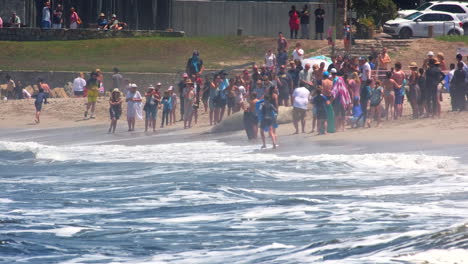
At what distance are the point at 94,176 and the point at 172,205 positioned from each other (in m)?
4.50

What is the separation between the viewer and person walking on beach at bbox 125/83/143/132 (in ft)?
93.8

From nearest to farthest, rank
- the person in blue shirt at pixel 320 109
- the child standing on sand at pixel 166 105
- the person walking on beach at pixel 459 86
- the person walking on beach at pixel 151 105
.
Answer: the person in blue shirt at pixel 320 109
the person walking on beach at pixel 459 86
the person walking on beach at pixel 151 105
the child standing on sand at pixel 166 105

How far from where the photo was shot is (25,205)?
18422 mm

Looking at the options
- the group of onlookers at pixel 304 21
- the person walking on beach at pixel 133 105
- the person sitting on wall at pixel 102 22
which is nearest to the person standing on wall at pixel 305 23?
the group of onlookers at pixel 304 21

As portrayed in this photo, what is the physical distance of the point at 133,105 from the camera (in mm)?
28625

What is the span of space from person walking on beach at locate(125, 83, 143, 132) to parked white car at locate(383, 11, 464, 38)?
1477cm

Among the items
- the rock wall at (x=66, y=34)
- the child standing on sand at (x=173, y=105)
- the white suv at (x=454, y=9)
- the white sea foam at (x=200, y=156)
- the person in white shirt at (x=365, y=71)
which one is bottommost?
the white sea foam at (x=200, y=156)

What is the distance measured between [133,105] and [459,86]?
872cm

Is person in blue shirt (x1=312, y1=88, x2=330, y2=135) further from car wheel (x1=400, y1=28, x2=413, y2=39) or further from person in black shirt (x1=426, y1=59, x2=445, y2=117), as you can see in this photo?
car wheel (x1=400, y1=28, x2=413, y2=39)

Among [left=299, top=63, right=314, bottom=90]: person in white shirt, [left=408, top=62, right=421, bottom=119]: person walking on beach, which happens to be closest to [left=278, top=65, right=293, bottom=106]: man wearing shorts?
[left=299, top=63, right=314, bottom=90]: person in white shirt

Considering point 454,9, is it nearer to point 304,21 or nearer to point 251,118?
point 304,21

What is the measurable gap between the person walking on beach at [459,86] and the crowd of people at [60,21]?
2015 cm

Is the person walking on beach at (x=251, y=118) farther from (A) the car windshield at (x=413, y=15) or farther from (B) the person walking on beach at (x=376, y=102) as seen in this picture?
(A) the car windshield at (x=413, y=15)

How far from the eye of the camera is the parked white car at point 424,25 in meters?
40.5
